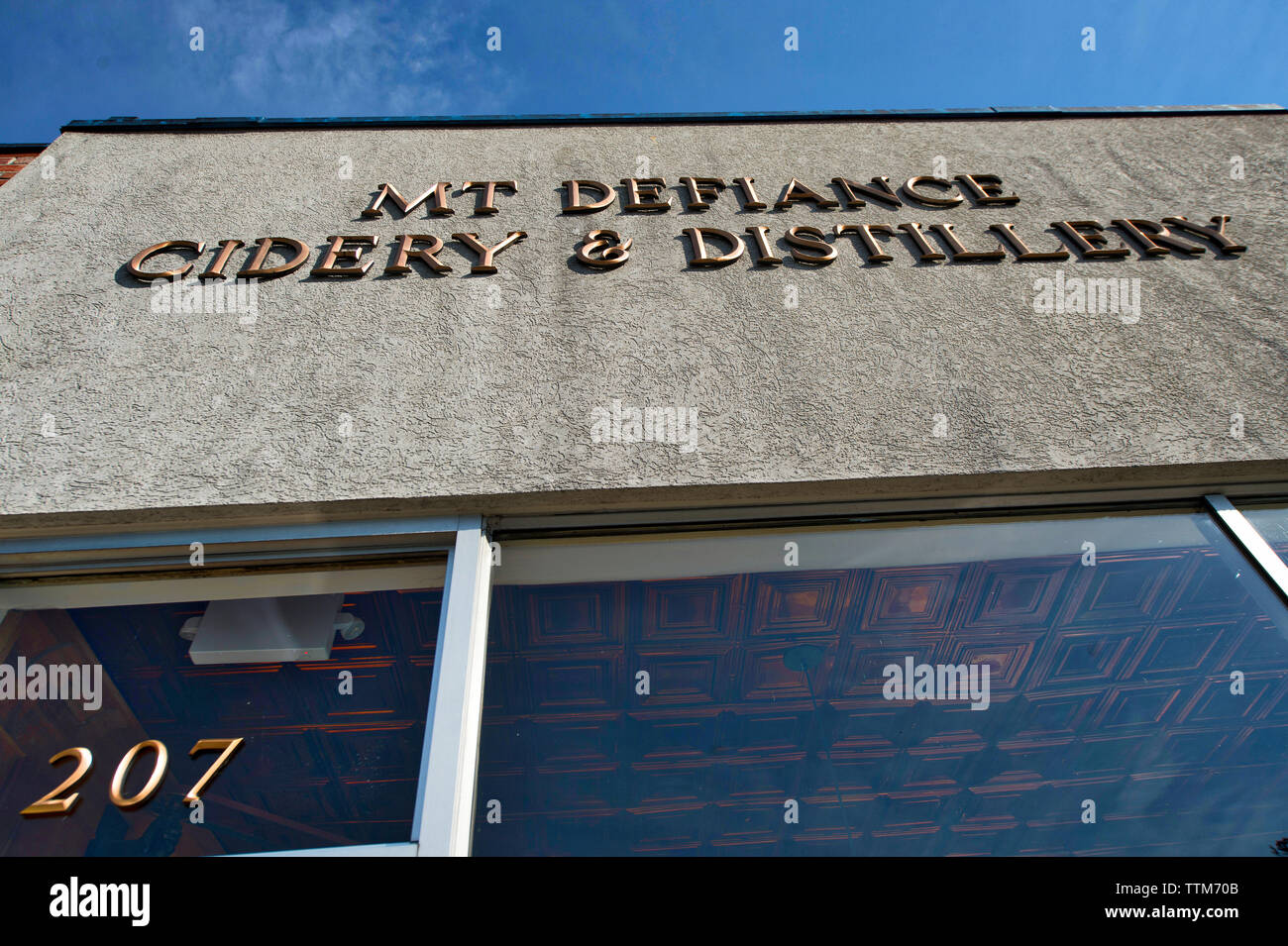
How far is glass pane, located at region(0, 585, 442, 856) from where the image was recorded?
2061 mm

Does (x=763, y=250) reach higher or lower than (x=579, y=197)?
lower

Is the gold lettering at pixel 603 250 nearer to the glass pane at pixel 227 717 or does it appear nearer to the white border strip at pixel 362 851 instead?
the glass pane at pixel 227 717

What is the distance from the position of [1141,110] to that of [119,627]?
17.6ft

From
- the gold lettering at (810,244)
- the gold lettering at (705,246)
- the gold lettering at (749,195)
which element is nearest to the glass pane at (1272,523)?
the gold lettering at (810,244)

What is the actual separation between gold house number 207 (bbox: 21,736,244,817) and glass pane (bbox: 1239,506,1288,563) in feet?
10.5


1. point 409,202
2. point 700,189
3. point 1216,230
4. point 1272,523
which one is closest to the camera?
point 1272,523

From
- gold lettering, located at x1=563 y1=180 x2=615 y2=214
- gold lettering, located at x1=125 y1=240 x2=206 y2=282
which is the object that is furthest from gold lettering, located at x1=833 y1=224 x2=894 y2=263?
gold lettering, located at x1=125 y1=240 x2=206 y2=282

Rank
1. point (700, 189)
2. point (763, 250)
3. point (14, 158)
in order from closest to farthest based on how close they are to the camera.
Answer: point (763, 250) → point (700, 189) → point (14, 158)

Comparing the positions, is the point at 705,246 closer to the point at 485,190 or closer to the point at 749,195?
the point at 749,195

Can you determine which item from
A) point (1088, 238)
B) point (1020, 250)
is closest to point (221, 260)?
point (1020, 250)

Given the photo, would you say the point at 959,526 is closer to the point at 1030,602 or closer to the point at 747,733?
the point at 1030,602

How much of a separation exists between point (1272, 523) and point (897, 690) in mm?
1324

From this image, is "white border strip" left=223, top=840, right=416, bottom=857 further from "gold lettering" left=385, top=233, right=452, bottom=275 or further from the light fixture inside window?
"gold lettering" left=385, top=233, right=452, bottom=275

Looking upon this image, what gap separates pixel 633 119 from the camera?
4246 mm
